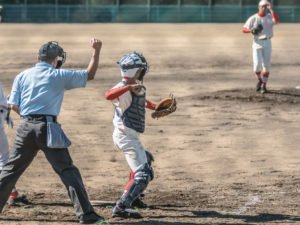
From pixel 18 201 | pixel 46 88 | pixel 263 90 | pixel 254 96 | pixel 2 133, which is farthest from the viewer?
pixel 263 90

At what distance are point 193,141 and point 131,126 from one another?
5348 millimetres

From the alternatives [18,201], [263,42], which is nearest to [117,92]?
[18,201]

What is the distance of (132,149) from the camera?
1039cm

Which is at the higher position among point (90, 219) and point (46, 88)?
point (46, 88)

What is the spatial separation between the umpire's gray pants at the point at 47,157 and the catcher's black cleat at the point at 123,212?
17.3 inches

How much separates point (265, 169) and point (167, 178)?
142cm

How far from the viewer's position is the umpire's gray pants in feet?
32.0

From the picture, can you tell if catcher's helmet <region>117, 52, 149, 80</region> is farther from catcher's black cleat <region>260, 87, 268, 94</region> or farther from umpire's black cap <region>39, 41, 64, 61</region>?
catcher's black cleat <region>260, 87, 268, 94</region>

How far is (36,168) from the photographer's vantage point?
44.2 ft

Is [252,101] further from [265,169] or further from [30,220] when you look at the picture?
[30,220]

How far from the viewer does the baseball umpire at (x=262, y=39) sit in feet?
67.2

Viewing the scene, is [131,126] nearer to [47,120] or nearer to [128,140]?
[128,140]

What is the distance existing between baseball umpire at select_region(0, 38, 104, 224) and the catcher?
486 mm

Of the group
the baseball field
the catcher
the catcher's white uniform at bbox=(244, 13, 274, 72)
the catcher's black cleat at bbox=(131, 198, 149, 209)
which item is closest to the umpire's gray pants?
the baseball field
